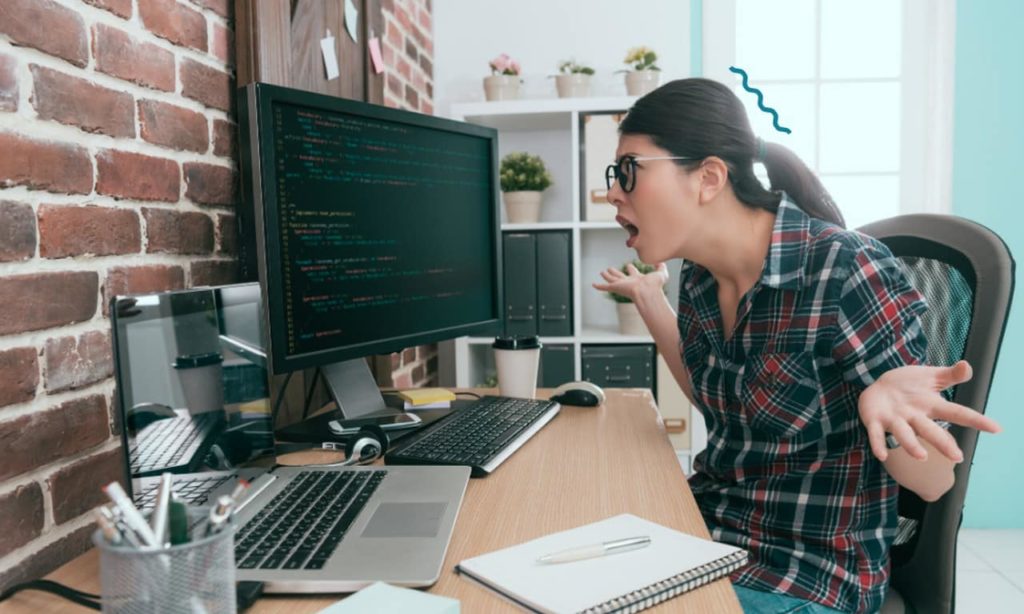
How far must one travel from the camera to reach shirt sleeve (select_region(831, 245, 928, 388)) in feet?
3.15

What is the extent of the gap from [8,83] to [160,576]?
1.86ft

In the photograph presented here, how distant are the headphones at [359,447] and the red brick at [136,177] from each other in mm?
409

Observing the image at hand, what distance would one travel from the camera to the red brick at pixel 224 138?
1.19 metres

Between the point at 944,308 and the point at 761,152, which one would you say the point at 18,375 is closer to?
the point at 761,152

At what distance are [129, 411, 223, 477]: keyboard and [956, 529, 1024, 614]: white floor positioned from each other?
2.31 meters

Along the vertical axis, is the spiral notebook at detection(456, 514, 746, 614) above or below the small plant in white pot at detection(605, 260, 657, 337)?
below

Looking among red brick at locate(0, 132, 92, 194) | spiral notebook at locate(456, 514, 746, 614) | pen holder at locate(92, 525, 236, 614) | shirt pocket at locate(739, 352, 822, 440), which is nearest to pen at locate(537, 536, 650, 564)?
spiral notebook at locate(456, 514, 746, 614)

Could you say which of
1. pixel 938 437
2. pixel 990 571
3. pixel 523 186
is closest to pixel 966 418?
pixel 938 437

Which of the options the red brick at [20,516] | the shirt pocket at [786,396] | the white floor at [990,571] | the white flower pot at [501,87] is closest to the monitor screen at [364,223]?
the red brick at [20,516]

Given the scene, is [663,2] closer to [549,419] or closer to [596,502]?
[549,419]

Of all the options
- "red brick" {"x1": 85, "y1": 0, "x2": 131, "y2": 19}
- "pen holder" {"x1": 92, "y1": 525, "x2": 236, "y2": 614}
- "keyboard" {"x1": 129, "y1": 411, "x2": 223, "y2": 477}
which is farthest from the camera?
"red brick" {"x1": 85, "y1": 0, "x2": 131, "y2": 19}

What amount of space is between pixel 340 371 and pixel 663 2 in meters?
2.04

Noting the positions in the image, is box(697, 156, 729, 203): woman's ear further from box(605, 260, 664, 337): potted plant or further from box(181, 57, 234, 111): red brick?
box(605, 260, 664, 337): potted plant

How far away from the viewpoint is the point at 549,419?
1.31m
